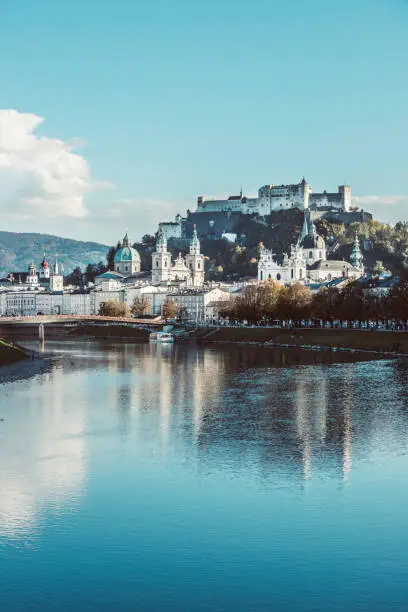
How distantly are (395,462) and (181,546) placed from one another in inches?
371

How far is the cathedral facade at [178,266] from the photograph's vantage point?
152 meters

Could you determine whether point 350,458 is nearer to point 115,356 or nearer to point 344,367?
point 344,367

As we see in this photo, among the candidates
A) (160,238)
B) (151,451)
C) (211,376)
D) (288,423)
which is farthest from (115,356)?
(160,238)

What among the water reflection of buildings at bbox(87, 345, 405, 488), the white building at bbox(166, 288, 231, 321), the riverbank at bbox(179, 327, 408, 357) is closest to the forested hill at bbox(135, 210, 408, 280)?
the white building at bbox(166, 288, 231, 321)

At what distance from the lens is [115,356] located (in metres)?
67.8

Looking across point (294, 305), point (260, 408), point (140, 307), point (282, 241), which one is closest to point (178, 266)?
point (282, 241)

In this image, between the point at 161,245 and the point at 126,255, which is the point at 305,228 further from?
the point at 126,255

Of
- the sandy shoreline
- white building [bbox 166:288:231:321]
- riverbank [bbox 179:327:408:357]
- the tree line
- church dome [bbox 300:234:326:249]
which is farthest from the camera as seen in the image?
church dome [bbox 300:234:326:249]

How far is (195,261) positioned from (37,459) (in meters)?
128

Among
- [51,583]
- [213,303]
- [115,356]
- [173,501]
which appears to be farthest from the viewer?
[213,303]

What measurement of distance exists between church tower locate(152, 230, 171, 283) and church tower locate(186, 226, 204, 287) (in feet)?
11.8

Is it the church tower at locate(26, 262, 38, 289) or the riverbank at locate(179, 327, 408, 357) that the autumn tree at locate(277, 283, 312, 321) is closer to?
the riverbank at locate(179, 327, 408, 357)

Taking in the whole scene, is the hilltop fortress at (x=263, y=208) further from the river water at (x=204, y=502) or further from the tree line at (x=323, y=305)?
the river water at (x=204, y=502)

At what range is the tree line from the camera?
7775 cm
